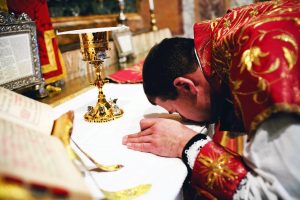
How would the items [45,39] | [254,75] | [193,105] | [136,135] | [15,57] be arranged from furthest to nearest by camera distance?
[45,39] < [15,57] < [193,105] < [136,135] < [254,75]

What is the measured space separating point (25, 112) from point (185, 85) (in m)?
0.53

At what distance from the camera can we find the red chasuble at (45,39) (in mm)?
1332

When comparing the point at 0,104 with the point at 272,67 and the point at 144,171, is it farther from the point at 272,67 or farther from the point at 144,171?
the point at 272,67

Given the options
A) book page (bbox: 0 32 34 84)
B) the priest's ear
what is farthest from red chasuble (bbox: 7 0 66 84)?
the priest's ear

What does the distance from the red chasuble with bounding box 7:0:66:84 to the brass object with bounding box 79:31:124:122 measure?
0.43 m

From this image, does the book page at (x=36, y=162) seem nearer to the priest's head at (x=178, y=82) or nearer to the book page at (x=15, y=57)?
the priest's head at (x=178, y=82)

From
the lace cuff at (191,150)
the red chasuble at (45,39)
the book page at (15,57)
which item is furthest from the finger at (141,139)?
the red chasuble at (45,39)

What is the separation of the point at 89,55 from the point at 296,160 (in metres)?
0.70

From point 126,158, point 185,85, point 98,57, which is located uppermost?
point 98,57

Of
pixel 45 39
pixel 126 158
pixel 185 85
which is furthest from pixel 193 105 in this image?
pixel 45 39

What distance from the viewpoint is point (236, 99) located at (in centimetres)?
74

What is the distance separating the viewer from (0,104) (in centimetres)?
59

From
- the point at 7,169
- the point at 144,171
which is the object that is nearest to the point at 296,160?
the point at 144,171

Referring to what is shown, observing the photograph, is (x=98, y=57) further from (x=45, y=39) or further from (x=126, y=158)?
(x=45, y=39)
